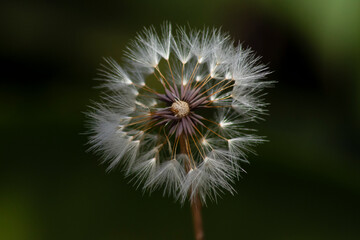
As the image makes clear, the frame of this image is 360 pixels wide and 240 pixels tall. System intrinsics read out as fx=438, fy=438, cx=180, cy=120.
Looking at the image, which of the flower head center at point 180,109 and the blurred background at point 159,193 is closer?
the flower head center at point 180,109

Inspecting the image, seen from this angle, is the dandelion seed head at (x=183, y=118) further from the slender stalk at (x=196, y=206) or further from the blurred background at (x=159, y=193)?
the blurred background at (x=159, y=193)

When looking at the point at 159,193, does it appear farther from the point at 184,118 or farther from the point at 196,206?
the point at 184,118

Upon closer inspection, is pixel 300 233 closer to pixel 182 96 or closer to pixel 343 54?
pixel 343 54

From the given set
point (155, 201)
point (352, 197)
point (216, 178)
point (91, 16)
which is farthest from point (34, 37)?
point (352, 197)

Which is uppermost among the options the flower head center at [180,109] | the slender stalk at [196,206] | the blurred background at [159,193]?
the blurred background at [159,193]

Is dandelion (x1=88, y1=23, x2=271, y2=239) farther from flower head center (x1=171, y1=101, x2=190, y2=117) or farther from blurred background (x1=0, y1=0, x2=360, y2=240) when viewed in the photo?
blurred background (x1=0, y1=0, x2=360, y2=240)

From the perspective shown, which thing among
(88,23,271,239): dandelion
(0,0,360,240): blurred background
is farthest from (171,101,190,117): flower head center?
(0,0,360,240): blurred background

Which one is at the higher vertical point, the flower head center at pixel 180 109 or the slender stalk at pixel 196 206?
the flower head center at pixel 180 109

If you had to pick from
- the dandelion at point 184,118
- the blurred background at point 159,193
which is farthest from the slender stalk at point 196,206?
the blurred background at point 159,193
